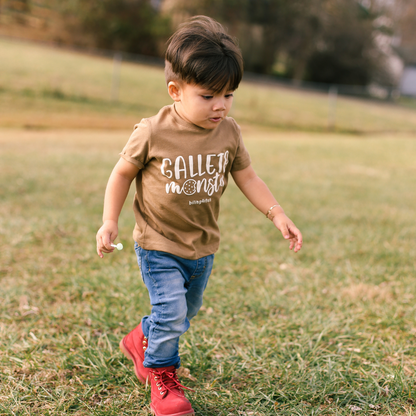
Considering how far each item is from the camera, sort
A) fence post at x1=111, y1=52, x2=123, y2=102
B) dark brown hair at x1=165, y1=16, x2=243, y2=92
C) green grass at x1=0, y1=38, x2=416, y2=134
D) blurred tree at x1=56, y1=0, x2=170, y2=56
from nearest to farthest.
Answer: dark brown hair at x1=165, y1=16, x2=243, y2=92 < green grass at x1=0, y1=38, x2=416, y2=134 < fence post at x1=111, y1=52, x2=123, y2=102 < blurred tree at x1=56, y1=0, x2=170, y2=56

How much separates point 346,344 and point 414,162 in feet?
27.9

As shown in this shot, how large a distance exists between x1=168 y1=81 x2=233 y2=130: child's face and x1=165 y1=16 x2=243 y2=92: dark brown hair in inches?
1.1

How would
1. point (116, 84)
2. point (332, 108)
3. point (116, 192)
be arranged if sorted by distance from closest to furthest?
point (116, 192) → point (116, 84) → point (332, 108)

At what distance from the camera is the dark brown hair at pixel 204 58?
1729 millimetres

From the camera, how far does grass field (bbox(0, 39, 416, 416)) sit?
206 centimetres

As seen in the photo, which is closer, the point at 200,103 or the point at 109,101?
the point at 200,103

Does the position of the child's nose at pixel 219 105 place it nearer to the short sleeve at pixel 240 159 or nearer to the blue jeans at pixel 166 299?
the short sleeve at pixel 240 159

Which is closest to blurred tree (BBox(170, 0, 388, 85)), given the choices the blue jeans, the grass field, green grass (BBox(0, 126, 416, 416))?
the grass field

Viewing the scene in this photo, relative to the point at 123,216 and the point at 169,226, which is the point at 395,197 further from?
the point at 169,226

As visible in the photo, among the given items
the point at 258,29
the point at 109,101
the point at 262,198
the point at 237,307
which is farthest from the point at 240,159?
the point at 258,29

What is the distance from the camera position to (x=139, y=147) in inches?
74.0

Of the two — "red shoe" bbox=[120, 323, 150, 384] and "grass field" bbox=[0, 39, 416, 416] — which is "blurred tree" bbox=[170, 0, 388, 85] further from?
"red shoe" bbox=[120, 323, 150, 384]

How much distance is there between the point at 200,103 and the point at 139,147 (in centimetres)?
31

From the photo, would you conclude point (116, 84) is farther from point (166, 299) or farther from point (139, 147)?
point (166, 299)
